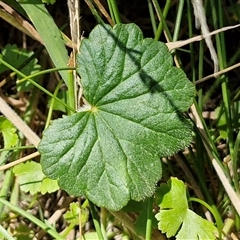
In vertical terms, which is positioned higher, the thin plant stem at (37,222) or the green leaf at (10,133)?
the green leaf at (10,133)

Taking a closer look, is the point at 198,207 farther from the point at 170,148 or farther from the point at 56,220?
the point at 56,220

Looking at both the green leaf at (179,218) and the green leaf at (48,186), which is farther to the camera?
the green leaf at (48,186)

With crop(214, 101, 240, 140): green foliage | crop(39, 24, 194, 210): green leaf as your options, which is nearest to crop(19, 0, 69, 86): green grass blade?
crop(39, 24, 194, 210): green leaf

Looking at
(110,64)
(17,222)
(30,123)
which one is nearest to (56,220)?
(17,222)

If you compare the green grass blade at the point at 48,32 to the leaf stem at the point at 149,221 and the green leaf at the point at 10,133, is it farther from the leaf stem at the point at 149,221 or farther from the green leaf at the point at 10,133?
the leaf stem at the point at 149,221

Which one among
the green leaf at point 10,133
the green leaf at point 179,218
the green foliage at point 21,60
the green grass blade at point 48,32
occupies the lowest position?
the green leaf at point 179,218

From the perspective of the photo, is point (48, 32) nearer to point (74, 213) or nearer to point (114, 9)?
point (114, 9)

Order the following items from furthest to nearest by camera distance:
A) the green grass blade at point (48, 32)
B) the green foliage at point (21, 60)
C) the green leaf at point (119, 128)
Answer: the green foliage at point (21, 60) < the green grass blade at point (48, 32) < the green leaf at point (119, 128)

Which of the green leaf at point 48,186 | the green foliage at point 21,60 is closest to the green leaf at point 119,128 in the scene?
the green leaf at point 48,186
